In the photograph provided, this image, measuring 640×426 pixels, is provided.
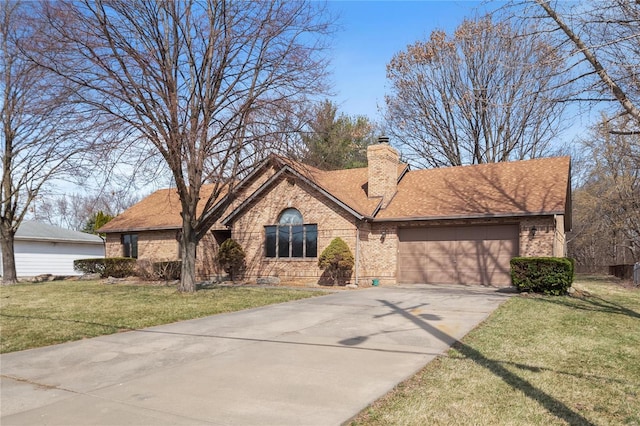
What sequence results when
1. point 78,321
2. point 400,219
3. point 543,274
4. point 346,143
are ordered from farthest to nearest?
point 346,143, point 400,219, point 543,274, point 78,321

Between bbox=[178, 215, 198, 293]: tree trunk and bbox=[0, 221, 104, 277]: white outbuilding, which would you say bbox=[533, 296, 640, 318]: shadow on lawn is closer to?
bbox=[178, 215, 198, 293]: tree trunk

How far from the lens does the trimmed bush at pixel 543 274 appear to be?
15.3 meters

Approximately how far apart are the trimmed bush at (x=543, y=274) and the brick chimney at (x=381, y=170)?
289 inches

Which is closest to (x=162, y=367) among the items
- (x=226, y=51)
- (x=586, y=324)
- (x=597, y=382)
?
(x=597, y=382)

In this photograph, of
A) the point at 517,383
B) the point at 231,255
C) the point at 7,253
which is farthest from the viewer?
the point at 7,253

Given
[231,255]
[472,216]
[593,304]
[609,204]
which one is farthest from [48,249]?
[609,204]

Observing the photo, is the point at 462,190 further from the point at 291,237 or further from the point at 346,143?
the point at 346,143

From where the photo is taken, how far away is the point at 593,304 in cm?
1381

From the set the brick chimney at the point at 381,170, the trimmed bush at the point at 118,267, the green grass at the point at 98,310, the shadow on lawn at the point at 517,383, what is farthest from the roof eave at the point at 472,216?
the trimmed bush at the point at 118,267

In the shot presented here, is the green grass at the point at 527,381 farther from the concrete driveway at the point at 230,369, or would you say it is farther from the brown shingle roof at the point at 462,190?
the brown shingle roof at the point at 462,190

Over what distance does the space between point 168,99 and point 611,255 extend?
48.2 metres

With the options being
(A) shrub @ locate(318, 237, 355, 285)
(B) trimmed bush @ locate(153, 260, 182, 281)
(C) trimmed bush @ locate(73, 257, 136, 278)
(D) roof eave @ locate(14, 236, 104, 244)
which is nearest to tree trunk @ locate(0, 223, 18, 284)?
(C) trimmed bush @ locate(73, 257, 136, 278)

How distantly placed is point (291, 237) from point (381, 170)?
5.19 metres

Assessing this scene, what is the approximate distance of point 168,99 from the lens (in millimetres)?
14875
